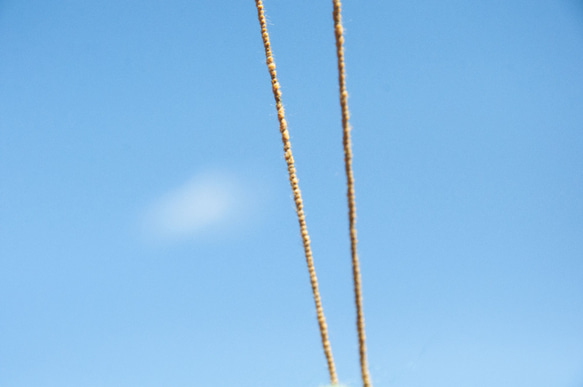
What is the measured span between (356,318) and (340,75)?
28.1 inches

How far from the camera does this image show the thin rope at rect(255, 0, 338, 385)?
4.81ft

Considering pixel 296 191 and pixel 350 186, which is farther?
pixel 296 191

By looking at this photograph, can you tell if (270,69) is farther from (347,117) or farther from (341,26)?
(347,117)

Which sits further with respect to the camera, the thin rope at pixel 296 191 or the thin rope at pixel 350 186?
the thin rope at pixel 296 191

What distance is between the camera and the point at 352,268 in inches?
54.5

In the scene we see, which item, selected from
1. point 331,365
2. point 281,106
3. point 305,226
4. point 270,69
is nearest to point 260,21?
point 270,69

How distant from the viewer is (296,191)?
1578 mm

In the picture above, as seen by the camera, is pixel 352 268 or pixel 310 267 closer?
pixel 352 268

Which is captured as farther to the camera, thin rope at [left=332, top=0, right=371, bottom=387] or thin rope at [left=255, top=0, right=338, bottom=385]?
thin rope at [left=255, top=0, right=338, bottom=385]

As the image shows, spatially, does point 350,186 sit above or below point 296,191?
below

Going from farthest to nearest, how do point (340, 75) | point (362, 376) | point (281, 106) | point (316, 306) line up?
point (281, 106) < point (316, 306) < point (340, 75) < point (362, 376)

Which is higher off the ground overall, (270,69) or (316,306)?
(270,69)

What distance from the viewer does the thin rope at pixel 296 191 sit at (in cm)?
146

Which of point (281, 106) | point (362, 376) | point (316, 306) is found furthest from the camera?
point (281, 106)
